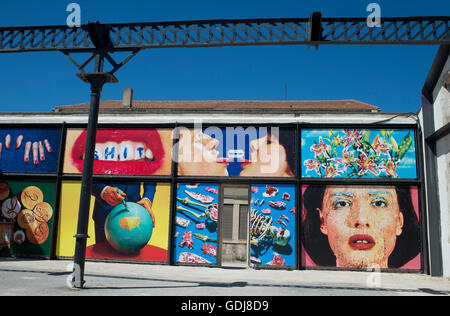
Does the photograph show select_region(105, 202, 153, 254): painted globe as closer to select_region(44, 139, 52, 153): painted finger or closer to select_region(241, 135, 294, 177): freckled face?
select_region(44, 139, 52, 153): painted finger

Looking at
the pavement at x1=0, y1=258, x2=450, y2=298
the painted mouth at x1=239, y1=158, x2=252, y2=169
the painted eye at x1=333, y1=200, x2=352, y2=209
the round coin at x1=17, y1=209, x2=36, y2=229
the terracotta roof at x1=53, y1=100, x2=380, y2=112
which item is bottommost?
the pavement at x1=0, y1=258, x2=450, y2=298

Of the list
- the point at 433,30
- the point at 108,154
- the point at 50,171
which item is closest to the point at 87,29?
the point at 108,154

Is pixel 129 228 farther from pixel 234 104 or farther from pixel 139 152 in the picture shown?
pixel 234 104

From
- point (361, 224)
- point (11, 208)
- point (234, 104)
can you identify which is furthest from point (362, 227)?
point (234, 104)

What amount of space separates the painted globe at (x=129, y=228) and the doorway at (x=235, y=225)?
251 cm

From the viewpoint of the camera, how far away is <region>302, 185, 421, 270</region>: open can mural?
39.8ft

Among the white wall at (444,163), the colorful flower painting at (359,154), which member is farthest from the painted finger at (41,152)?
the white wall at (444,163)

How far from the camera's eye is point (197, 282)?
9211 mm

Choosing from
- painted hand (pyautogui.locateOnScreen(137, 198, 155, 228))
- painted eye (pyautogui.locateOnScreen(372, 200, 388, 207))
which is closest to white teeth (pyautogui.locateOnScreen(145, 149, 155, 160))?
painted hand (pyautogui.locateOnScreen(137, 198, 155, 228))

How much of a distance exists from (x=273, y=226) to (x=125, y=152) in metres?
5.47

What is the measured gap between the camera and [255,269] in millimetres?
12320

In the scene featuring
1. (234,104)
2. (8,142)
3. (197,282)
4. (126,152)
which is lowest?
(197,282)

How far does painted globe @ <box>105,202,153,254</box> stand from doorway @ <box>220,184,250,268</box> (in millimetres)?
2506

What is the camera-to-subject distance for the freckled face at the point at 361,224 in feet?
39.9
